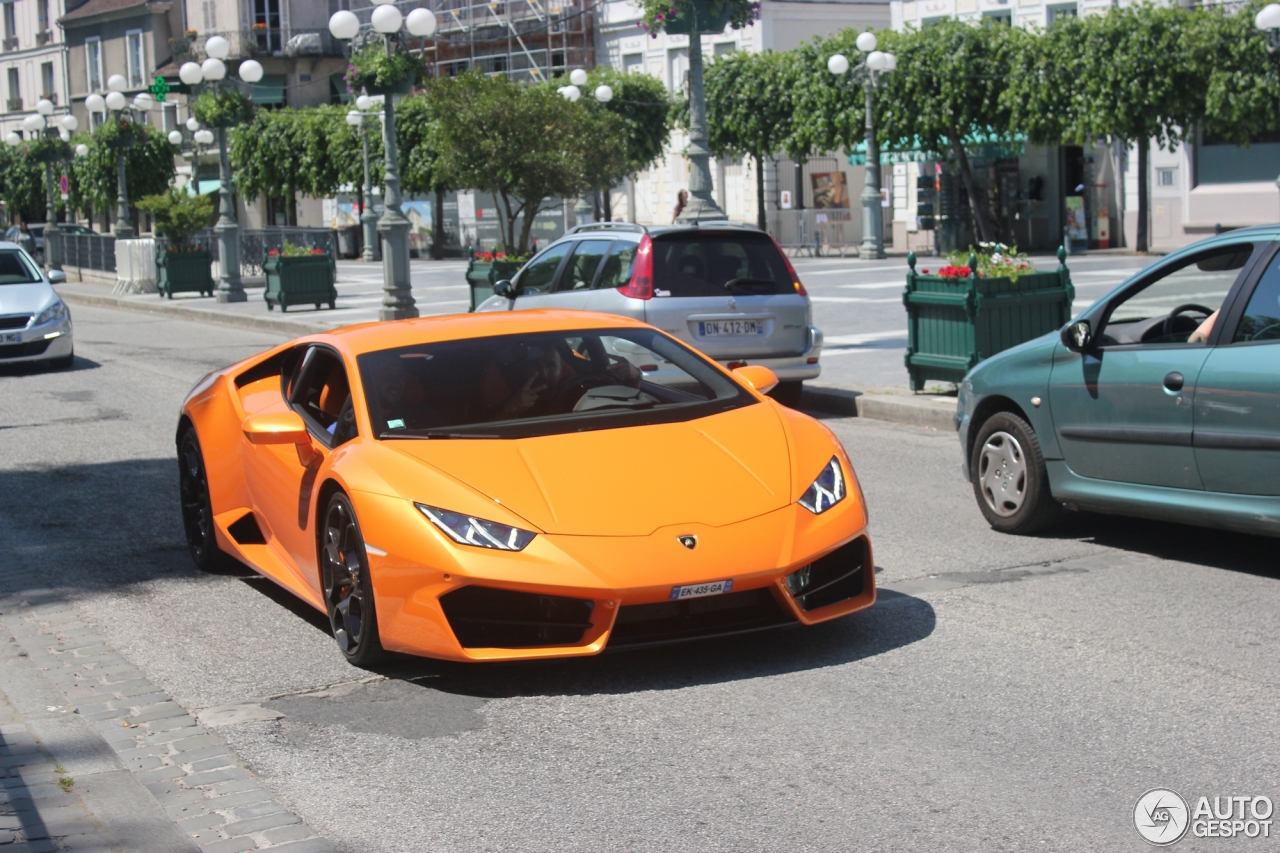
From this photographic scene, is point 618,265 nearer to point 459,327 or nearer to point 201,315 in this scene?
point 459,327

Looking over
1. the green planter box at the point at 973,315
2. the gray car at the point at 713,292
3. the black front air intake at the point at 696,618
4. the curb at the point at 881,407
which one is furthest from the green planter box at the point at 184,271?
the black front air intake at the point at 696,618

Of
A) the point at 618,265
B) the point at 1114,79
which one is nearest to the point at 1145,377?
→ the point at 618,265

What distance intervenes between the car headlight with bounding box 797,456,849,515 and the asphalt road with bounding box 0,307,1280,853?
1.77 ft

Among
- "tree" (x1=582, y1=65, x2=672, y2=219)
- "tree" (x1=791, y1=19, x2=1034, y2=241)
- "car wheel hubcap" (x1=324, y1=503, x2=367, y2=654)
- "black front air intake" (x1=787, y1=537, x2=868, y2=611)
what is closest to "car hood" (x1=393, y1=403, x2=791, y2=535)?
"black front air intake" (x1=787, y1=537, x2=868, y2=611)

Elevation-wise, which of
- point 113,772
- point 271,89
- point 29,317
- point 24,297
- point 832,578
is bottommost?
point 113,772

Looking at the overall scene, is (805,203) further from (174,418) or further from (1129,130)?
(174,418)

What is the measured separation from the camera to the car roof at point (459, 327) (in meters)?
6.45

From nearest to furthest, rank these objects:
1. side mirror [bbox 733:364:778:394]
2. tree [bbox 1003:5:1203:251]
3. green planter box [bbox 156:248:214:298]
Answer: side mirror [bbox 733:364:778:394], green planter box [bbox 156:248:214:298], tree [bbox 1003:5:1203:251]

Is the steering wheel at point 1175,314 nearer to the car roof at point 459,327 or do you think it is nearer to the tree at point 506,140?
the car roof at point 459,327

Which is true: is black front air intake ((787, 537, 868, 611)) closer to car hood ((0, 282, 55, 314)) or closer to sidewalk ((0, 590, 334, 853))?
sidewalk ((0, 590, 334, 853))

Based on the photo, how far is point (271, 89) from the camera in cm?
7150

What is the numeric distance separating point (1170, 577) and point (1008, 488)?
3.82 ft

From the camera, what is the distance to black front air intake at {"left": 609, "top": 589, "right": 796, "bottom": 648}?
205 inches

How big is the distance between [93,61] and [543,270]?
7674 cm
